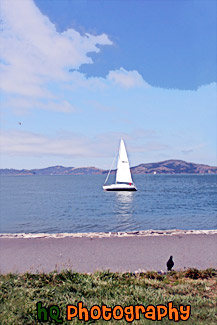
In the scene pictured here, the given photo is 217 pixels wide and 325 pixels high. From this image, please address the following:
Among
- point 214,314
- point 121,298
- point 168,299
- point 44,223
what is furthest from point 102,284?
point 44,223

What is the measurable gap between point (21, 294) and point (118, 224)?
23180mm

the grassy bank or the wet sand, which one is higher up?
the grassy bank

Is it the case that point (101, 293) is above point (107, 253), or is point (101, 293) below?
above

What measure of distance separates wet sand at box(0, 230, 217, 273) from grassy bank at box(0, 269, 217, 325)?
60.2 inches

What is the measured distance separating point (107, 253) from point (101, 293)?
21.0 ft

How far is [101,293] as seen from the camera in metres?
6.98

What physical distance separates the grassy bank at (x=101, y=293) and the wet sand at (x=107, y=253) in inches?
60.2

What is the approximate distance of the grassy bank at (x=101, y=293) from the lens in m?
5.75

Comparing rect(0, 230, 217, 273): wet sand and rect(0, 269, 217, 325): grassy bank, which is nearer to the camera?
rect(0, 269, 217, 325): grassy bank

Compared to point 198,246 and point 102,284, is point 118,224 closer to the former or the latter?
point 198,246

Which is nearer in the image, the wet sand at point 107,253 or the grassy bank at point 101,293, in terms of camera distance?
the grassy bank at point 101,293

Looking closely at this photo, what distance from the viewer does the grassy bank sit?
575cm

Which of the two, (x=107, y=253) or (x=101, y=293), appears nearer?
(x=101, y=293)

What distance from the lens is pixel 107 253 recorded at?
1328 centimetres
